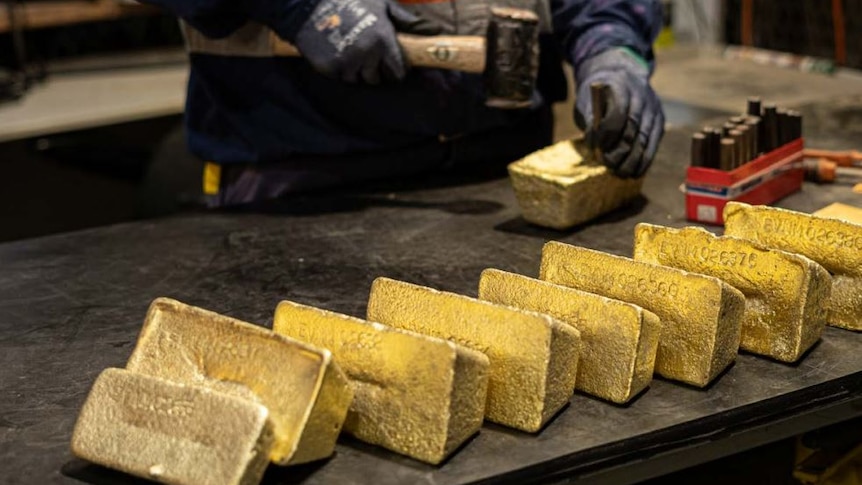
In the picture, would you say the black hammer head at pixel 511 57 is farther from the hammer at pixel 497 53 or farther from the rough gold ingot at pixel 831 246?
the rough gold ingot at pixel 831 246

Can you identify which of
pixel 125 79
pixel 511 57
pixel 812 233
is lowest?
pixel 125 79

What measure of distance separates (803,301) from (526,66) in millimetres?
852

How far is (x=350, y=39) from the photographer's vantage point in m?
1.99

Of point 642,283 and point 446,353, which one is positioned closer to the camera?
point 446,353

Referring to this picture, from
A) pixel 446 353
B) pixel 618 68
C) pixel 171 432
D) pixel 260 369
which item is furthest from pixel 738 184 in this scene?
pixel 171 432

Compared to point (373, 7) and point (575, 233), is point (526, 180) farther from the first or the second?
point (373, 7)

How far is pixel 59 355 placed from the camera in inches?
59.2

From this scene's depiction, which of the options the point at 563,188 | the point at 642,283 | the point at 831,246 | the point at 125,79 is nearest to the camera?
the point at 642,283

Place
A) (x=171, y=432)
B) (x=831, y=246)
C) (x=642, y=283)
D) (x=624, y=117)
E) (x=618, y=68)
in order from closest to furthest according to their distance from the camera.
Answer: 1. (x=171, y=432)
2. (x=642, y=283)
3. (x=831, y=246)
4. (x=624, y=117)
5. (x=618, y=68)

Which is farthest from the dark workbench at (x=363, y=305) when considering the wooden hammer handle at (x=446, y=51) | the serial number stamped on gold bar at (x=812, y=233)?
the wooden hammer handle at (x=446, y=51)

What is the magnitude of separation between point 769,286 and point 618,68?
859 millimetres

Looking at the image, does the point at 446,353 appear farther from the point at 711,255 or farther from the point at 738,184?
the point at 738,184

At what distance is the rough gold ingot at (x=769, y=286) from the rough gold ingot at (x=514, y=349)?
0.29 m

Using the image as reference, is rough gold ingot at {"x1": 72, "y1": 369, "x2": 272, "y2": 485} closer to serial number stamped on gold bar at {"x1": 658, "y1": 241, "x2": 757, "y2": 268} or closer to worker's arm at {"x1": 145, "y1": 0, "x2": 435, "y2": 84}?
serial number stamped on gold bar at {"x1": 658, "y1": 241, "x2": 757, "y2": 268}
